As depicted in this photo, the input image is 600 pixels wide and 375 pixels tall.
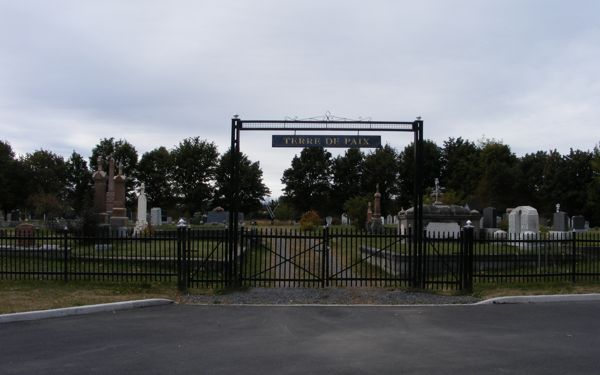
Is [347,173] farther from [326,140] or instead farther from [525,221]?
[326,140]

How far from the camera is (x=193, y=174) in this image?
256 ft

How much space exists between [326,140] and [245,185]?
218 ft

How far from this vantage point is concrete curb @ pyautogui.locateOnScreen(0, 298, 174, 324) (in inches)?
372

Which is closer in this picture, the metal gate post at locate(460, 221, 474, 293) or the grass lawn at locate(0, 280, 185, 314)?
the grass lawn at locate(0, 280, 185, 314)

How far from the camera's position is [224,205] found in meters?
77.6

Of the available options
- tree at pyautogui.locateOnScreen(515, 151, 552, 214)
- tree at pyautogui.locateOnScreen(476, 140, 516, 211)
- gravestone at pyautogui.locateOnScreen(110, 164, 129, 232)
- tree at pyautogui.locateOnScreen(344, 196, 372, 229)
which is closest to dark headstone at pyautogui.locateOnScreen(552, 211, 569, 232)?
tree at pyautogui.locateOnScreen(344, 196, 372, 229)

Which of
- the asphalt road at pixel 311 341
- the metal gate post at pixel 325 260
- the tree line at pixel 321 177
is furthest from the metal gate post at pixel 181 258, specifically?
the tree line at pixel 321 177

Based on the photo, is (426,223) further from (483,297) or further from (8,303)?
(8,303)

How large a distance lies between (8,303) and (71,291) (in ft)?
5.27

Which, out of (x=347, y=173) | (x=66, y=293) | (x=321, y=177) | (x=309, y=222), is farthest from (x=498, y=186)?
(x=66, y=293)

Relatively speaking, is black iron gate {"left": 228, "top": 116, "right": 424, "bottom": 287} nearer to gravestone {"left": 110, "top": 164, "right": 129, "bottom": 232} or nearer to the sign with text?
the sign with text

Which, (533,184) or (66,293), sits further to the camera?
(533,184)

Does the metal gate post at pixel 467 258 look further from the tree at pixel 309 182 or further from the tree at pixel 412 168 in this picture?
the tree at pixel 309 182

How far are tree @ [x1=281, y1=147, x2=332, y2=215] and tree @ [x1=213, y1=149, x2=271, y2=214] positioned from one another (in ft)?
15.8
